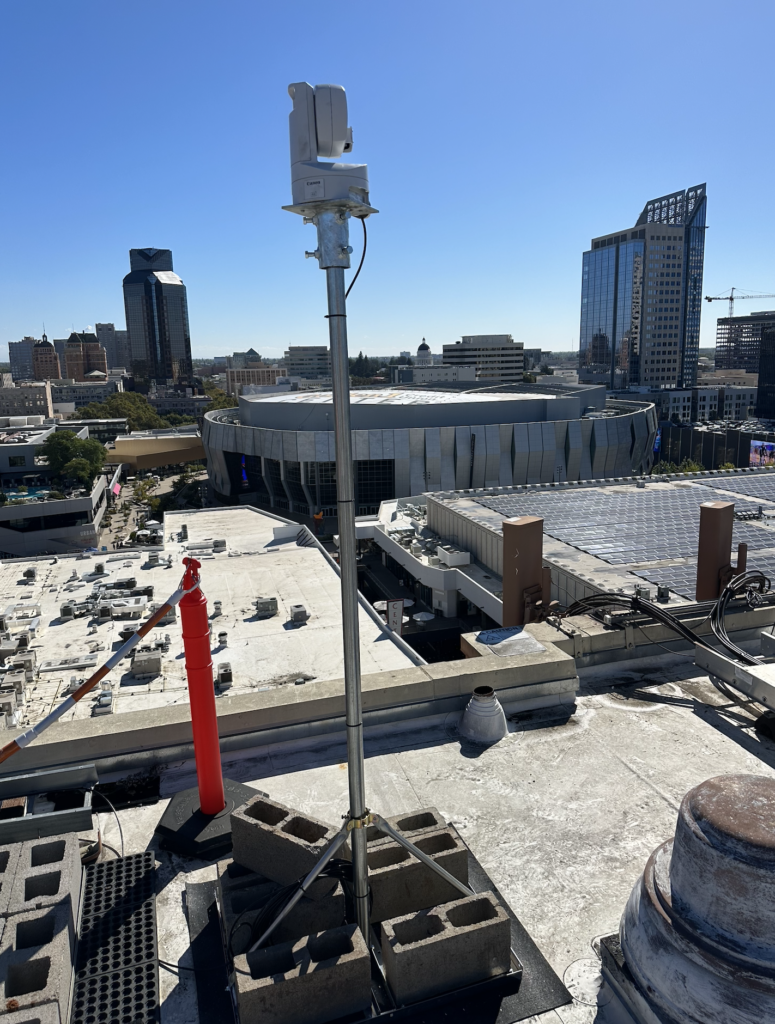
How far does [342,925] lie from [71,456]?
8298 cm

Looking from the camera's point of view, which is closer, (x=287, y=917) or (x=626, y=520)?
(x=287, y=917)

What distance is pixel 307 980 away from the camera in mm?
5266

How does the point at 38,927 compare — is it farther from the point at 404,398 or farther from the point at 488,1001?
the point at 404,398

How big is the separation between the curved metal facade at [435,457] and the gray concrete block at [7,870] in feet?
183

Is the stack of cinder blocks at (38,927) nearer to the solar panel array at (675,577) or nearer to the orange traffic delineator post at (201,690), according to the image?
the orange traffic delineator post at (201,690)

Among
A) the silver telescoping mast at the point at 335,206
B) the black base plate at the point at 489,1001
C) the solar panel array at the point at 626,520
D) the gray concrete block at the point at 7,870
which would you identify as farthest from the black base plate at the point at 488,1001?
the solar panel array at the point at 626,520

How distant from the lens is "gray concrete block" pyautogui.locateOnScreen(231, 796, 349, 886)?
6.32 m

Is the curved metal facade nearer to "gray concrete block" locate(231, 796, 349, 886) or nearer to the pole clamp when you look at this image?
"gray concrete block" locate(231, 796, 349, 886)

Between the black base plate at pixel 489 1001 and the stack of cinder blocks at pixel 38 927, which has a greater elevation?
the stack of cinder blocks at pixel 38 927

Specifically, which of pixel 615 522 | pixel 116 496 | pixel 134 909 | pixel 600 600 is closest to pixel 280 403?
pixel 116 496

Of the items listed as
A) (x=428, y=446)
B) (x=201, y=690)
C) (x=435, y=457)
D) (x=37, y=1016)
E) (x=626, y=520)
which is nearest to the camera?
(x=37, y=1016)

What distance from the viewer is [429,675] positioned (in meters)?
10.2

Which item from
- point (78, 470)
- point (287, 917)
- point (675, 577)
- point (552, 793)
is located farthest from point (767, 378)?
point (287, 917)

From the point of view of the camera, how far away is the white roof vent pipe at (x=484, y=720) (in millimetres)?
9594
